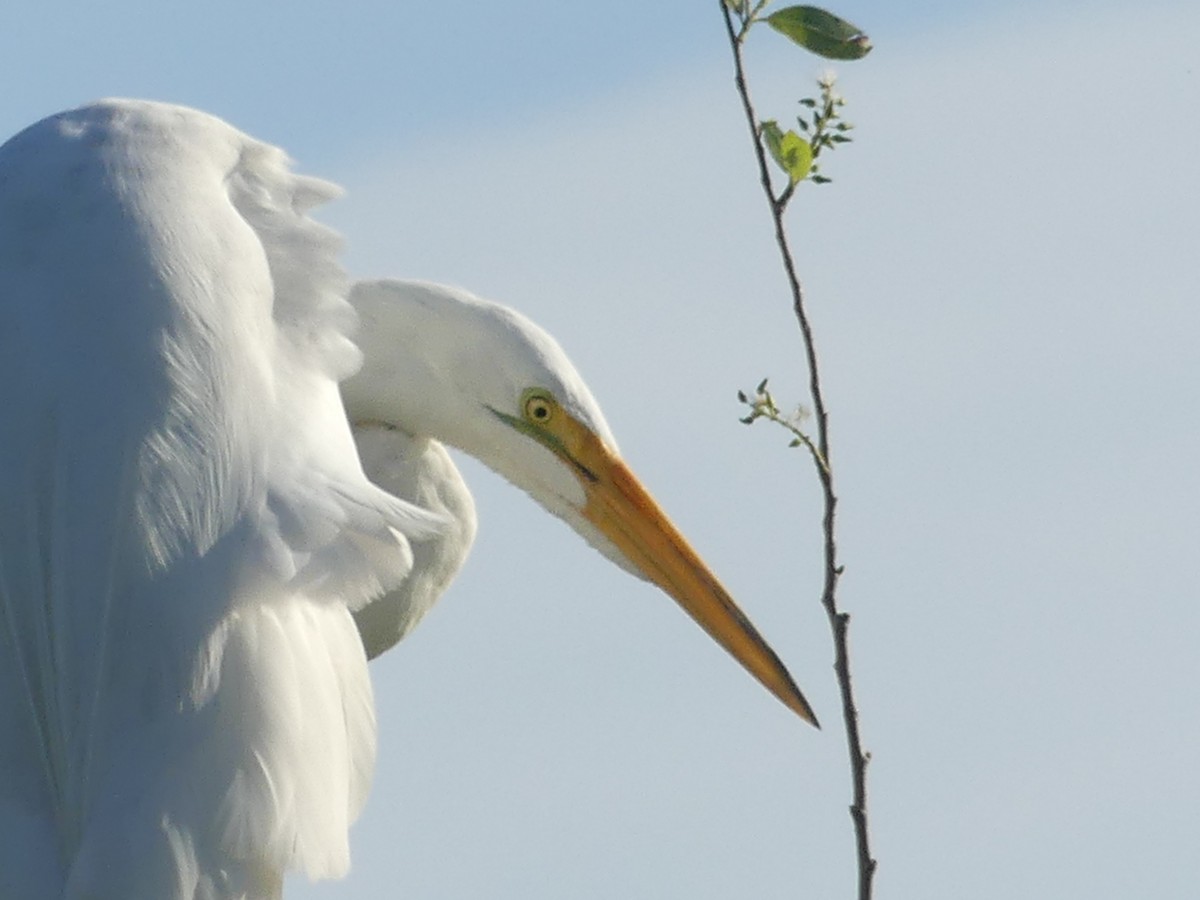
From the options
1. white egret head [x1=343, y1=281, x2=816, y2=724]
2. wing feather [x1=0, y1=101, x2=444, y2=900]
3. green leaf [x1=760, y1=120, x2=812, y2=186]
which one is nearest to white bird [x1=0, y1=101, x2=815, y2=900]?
wing feather [x1=0, y1=101, x2=444, y2=900]

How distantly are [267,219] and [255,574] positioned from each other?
0.85m

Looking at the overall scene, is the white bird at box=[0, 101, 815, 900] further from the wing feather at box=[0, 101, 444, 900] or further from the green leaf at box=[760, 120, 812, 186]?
the green leaf at box=[760, 120, 812, 186]

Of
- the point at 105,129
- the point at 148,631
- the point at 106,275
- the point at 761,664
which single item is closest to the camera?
the point at 148,631

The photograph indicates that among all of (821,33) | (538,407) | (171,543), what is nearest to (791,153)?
(821,33)

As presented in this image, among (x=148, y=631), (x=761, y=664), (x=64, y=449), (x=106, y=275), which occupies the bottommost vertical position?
(x=761, y=664)

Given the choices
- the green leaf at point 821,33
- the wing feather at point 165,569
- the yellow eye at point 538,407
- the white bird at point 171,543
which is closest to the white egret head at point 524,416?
the yellow eye at point 538,407

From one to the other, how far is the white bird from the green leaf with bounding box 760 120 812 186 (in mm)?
683

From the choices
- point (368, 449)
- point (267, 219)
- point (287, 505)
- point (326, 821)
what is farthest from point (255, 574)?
point (368, 449)

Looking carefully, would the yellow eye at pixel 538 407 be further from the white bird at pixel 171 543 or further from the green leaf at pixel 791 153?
the green leaf at pixel 791 153

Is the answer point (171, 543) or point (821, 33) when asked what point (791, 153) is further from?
point (171, 543)

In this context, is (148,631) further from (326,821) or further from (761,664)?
(761,664)

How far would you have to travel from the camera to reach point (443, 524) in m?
3.54

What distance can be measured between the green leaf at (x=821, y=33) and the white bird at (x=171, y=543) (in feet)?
2.59

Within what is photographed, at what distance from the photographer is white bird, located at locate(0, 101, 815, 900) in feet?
10.4
